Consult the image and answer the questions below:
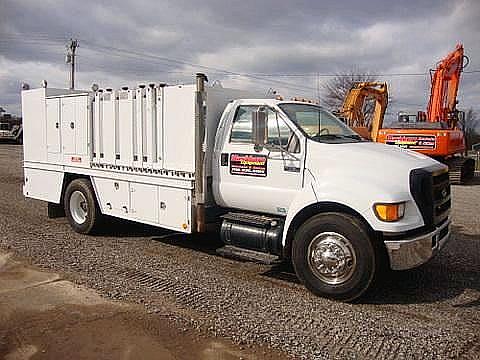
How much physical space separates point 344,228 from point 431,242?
949 millimetres

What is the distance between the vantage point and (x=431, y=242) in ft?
17.3

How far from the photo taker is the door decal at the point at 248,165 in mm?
6117

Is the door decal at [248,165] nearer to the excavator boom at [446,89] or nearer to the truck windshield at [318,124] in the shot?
the truck windshield at [318,124]

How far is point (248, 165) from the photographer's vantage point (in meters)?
6.26

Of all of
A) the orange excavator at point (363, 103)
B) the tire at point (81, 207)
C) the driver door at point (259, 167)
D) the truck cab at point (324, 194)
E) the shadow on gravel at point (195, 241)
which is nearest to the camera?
the truck cab at point (324, 194)

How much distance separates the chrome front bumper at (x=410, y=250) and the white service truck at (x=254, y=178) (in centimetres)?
1

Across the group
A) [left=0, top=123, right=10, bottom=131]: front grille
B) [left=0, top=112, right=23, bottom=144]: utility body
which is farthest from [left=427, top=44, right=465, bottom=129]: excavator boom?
[left=0, top=123, right=10, bottom=131]: front grille

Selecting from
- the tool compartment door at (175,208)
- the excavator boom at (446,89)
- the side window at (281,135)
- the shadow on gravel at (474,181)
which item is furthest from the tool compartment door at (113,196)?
the excavator boom at (446,89)

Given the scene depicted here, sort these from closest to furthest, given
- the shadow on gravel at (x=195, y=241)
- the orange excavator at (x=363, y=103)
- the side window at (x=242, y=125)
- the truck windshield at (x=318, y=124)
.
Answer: the truck windshield at (x=318, y=124) → the side window at (x=242, y=125) → the shadow on gravel at (x=195, y=241) → the orange excavator at (x=363, y=103)

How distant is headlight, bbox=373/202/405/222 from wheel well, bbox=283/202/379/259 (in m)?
0.20

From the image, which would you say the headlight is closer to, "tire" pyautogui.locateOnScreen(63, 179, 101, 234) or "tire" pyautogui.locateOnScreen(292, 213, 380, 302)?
"tire" pyautogui.locateOnScreen(292, 213, 380, 302)

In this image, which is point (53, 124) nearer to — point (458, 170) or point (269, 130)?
point (269, 130)

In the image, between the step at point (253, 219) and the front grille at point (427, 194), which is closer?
the front grille at point (427, 194)

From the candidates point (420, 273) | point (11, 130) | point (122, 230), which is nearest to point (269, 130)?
point (420, 273)
